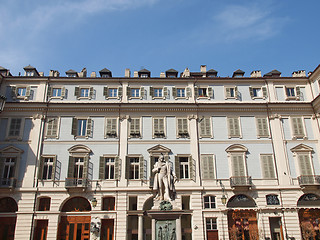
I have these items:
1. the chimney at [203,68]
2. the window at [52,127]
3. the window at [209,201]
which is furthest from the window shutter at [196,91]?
the window at [52,127]

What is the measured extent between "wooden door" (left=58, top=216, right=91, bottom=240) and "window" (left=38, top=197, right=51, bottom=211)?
185cm

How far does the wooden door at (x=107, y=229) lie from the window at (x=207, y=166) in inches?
385

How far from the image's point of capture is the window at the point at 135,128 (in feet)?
101

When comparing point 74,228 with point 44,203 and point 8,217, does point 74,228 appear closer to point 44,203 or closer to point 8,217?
point 44,203

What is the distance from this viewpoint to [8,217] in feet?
91.9

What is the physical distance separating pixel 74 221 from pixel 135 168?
24.1ft

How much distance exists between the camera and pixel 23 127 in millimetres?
30672

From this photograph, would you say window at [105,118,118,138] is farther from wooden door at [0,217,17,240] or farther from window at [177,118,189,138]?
wooden door at [0,217,17,240]

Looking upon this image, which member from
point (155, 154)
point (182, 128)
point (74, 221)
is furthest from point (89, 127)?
point (182, 128)

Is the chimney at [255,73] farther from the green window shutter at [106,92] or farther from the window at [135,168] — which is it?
the green window shutter at [106,92]

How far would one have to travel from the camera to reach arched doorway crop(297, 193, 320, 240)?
91.9ft

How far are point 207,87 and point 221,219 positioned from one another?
44.8 ft

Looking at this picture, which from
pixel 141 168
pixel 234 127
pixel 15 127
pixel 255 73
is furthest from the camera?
pixel 255 73

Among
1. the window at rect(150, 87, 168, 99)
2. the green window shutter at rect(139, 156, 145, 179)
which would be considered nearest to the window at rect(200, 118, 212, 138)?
the window at rect(150, 87, 168, 99)
